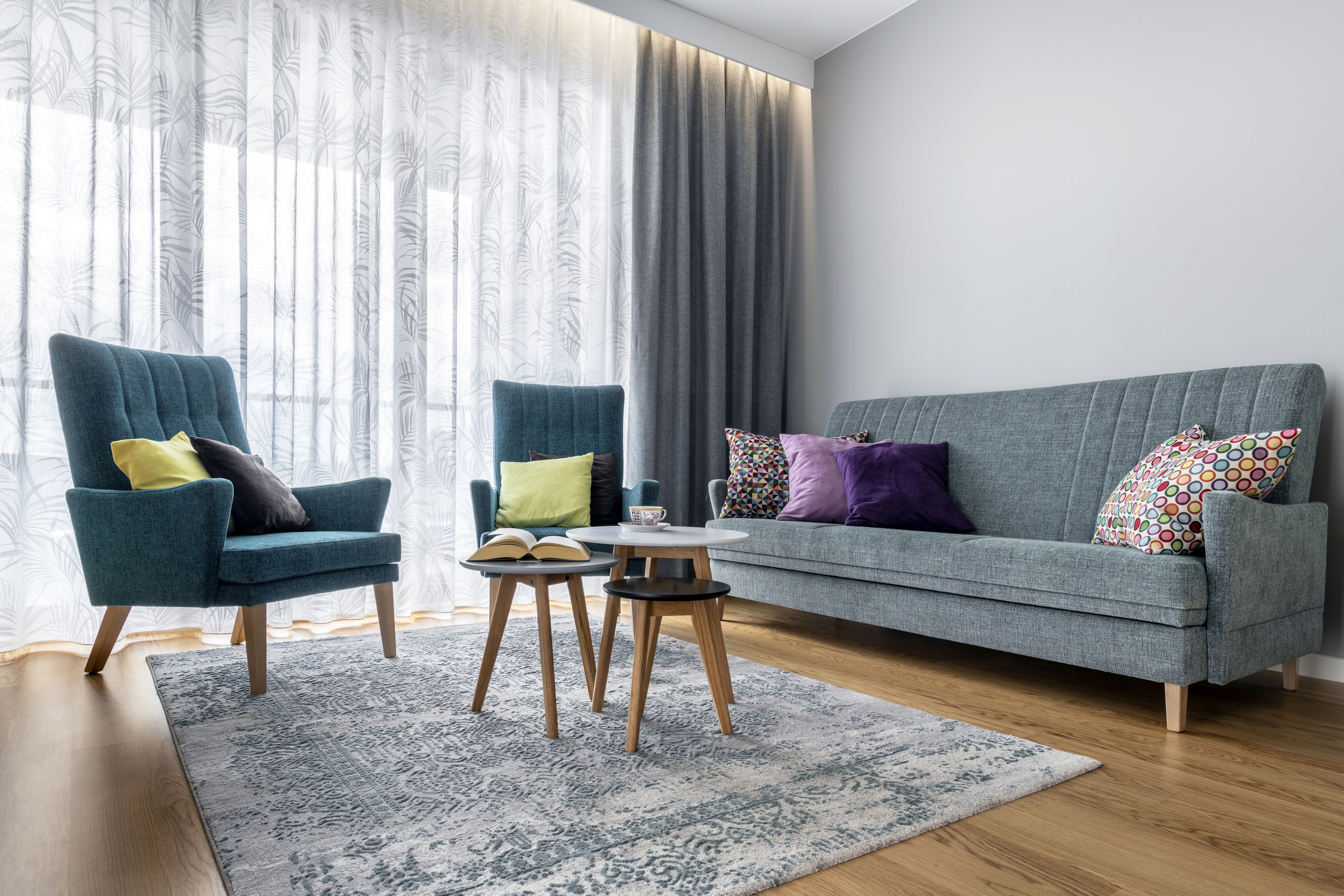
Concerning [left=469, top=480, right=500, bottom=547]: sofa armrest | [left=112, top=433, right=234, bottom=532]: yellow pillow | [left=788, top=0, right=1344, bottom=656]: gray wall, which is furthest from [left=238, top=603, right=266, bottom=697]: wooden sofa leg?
[left=788, top=0, right=1344, bottom=656]: gray wall

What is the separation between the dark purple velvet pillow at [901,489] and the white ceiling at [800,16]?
2.35 m

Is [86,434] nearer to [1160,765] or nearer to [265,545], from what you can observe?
[265,545]

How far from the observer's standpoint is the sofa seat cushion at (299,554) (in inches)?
89.8

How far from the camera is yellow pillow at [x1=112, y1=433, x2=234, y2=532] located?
8.17 feet

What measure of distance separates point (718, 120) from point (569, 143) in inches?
35.0

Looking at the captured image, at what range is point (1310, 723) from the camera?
7.12 ft

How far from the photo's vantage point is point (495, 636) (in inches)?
84.5

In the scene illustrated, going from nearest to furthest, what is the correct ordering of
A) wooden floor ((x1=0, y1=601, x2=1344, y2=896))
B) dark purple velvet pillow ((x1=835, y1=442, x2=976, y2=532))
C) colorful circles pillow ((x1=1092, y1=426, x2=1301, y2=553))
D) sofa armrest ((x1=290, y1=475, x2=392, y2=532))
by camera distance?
1. wooden floor ((x1=0, y1=601, x2=1344, y2=896))
2. colorful circles pillow ((x1=1092, y1=426, x2=1301, y2=553))
3. sofa armrest ((x1=290, y1=475, x2=392, y2=532))
4. dark purple velvet pillow ((x1=835, y1=442, x2=976, y2=532))

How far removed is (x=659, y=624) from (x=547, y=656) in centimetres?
28

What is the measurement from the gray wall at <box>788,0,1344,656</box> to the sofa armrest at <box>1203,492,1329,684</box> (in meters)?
0.33

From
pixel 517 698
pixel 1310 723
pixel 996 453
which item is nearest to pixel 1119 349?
pixel 996 453

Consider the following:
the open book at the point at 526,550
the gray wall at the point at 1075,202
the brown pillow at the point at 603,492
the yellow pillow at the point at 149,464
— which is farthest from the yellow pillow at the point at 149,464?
the gray wall at the point at 1075,202

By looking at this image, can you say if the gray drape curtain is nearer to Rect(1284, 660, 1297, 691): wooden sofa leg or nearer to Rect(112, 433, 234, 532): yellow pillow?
Rect(112, 433, 234, 532): yellow pillow

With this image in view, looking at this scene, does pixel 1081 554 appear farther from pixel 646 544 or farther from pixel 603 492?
pixel 603 492
